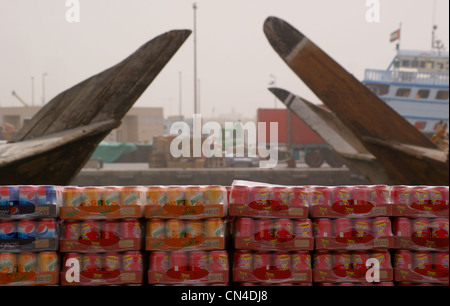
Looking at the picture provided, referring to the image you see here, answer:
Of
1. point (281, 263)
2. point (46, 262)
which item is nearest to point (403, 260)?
point (281, 263)

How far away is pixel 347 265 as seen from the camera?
4.34 m

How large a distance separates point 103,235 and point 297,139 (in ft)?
96.4

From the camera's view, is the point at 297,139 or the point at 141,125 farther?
the point at 141,125

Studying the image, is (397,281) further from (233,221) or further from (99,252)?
(99,252)

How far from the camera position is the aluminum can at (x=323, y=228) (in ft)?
14.2

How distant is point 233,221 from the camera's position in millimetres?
4445

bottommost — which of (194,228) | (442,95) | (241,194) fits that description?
(194,228)

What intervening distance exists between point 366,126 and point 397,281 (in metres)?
5.20

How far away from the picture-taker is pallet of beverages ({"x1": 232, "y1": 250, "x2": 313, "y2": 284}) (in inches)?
168

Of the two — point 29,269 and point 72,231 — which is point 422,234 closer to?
point 72,231

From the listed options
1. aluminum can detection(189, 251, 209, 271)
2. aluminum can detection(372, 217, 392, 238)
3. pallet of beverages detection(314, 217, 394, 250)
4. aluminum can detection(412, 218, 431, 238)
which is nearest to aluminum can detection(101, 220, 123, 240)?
aluminum can detection(189, 251, 209, 271)

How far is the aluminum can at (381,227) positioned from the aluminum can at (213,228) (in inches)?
64.8

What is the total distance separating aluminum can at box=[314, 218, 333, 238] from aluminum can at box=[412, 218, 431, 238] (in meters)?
0.91
